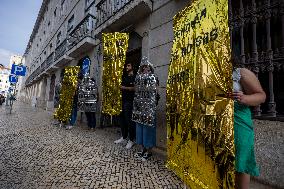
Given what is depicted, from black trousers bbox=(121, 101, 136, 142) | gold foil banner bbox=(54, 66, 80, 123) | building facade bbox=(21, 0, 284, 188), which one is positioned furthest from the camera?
gold foil banner bbox=(54, 66, 80, 123)

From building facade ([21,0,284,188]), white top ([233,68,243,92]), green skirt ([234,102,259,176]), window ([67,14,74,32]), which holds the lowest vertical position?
green skirt ([234,102,259,176])

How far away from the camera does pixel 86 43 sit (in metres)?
9.23

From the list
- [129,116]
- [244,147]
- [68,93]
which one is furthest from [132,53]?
[244,147]

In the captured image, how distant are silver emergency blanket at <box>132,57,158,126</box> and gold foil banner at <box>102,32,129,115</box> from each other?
2.99 ft

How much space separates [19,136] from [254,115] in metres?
5.76

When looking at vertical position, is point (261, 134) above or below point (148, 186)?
above

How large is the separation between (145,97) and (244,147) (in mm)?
2403

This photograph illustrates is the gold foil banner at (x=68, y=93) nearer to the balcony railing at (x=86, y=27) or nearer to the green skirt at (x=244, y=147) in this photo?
the balcony railing at (x=86, y=27)

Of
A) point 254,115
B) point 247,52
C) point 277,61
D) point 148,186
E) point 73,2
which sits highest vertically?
point 73,2

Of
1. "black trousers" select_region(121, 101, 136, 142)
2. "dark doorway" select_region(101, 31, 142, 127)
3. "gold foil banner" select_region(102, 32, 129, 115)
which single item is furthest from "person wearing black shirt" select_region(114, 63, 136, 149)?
"dark doorway" select_region(101, 31, 142, 127)

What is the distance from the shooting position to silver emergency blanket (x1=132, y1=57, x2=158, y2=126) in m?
3.85

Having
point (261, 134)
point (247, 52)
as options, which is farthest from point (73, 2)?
point (261, 134)

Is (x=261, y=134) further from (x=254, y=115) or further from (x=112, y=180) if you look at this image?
(x=112, y=180)

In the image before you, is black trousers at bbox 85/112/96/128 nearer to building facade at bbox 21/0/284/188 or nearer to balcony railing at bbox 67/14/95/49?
building facade at bbox 21/0/284/188
